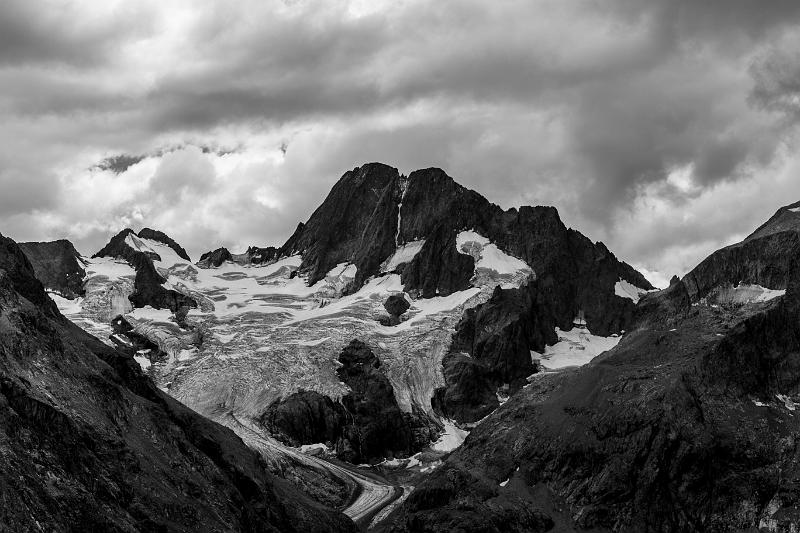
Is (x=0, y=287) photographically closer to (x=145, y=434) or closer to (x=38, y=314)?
(x=38, y=314)

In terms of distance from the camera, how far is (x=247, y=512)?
197375mm

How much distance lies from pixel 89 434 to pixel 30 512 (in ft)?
108

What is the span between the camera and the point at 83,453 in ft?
511

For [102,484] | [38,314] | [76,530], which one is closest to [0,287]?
[38,314]

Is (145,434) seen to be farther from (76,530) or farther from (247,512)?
(76,530)

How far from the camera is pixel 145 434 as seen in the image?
7323 inches

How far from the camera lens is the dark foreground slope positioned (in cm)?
13938

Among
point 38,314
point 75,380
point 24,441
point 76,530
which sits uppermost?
point 38,314

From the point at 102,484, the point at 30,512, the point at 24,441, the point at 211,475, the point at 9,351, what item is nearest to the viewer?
the point at 30,512

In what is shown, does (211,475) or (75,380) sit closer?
(75,380)

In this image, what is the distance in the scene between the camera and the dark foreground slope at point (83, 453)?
139375mm

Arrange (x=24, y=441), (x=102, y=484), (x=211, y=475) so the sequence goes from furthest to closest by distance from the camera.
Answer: (x=211, y=475) < (x=102, y=484) < (x=24, y=441)

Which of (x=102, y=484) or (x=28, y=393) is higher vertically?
(x=28, y=393)

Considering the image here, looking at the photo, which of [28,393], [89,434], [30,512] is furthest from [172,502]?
[30,512]
